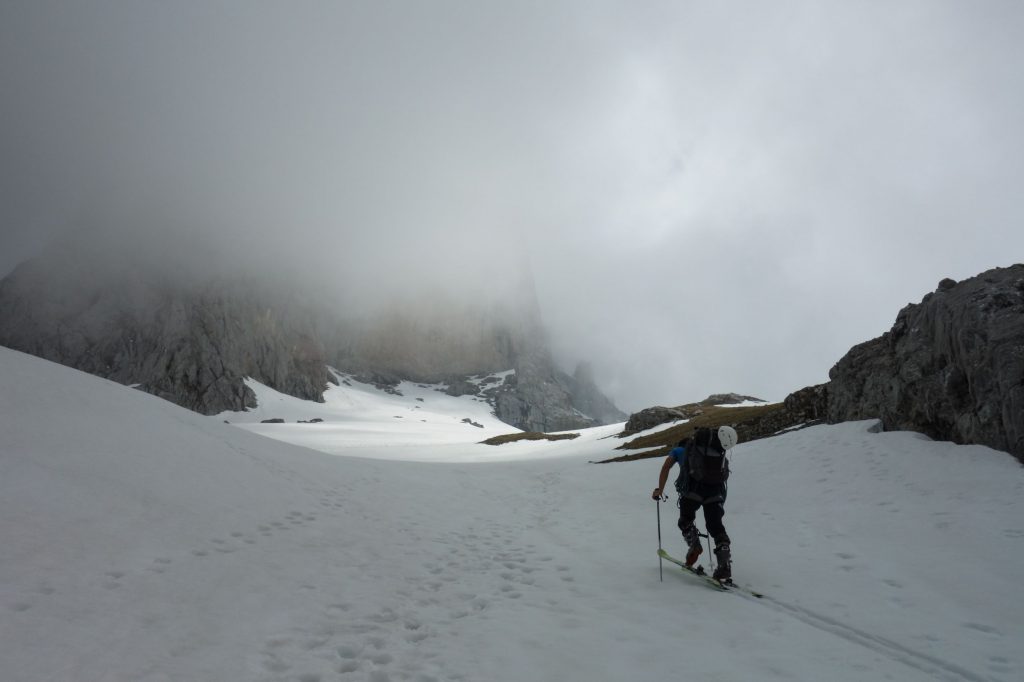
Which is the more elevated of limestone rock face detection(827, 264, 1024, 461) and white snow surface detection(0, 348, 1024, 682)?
limestone rock face detection(827, 264, 1024, 461)

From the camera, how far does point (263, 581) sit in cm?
661

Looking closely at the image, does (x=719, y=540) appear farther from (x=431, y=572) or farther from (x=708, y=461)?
(x=431, y=572)

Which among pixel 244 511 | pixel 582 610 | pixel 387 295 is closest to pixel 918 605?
pixel 582 610

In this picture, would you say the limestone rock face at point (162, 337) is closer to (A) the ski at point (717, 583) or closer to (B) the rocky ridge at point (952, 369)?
(B) the rocky ridge at point (952, 369)

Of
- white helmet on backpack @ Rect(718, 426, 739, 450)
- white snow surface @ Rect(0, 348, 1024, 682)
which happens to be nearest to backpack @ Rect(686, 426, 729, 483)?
white helmet on backpack @ Rect(718, 426, 739, 450)

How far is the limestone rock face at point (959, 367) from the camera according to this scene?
10.9 meters

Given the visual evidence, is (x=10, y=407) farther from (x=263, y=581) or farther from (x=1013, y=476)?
(x=1013, y=476)

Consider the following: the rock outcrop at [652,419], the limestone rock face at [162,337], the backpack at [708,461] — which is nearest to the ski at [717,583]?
the backpack at [708,461]

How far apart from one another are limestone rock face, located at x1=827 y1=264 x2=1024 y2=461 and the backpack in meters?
7.98

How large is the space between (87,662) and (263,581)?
8.49 feet

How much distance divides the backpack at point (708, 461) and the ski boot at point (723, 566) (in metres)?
1.14

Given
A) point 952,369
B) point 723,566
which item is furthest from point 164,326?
point 952,369

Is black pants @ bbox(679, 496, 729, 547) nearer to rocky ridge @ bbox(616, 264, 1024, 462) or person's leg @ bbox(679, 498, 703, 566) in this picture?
person's leg @ bbox(679, 498, 703, 566)

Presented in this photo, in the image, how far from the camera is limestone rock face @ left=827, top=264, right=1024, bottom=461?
10883mm
